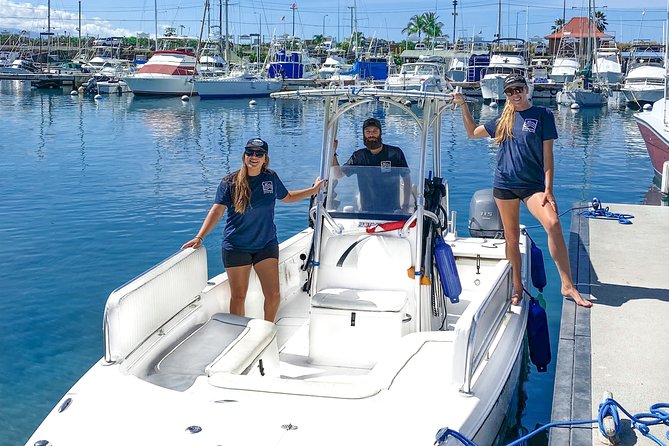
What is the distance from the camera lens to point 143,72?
56.2 metres

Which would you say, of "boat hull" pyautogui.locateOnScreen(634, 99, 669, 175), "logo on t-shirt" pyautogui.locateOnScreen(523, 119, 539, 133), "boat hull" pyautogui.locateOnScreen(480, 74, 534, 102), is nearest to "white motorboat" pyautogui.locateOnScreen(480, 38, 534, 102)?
"boat hull" pyautogui.locateOnScreen(480, 74, 534, 102)

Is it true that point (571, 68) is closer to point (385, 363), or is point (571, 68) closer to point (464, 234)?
point (464, 234)

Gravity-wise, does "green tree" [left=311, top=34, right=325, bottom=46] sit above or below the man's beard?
above

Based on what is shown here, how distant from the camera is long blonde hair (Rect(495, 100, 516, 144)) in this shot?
238 inches

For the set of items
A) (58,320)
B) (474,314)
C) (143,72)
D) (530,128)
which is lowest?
(58,320)

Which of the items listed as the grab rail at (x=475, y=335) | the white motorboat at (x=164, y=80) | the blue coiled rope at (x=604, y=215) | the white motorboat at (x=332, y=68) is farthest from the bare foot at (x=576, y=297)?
the white motorboat at (x=332, y=68)

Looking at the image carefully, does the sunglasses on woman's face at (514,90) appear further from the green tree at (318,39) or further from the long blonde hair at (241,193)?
the green tree at (318,39)

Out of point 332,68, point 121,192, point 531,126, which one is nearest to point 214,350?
point 531,126

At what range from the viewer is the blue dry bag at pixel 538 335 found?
643 centimetres

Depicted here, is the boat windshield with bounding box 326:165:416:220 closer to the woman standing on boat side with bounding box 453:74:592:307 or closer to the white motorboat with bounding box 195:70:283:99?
the woman standing on boat side with bounding box 453:74:592:307

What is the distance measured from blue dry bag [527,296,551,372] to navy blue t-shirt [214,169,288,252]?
2284 mm

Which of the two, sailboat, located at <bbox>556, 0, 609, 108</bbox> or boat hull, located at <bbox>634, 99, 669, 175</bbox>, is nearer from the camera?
boat hull, located at <bbox>634, 99, 669, 175</bbox>

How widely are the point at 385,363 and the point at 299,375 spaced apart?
109 cm

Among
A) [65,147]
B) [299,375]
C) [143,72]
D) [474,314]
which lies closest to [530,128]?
[474,314]
